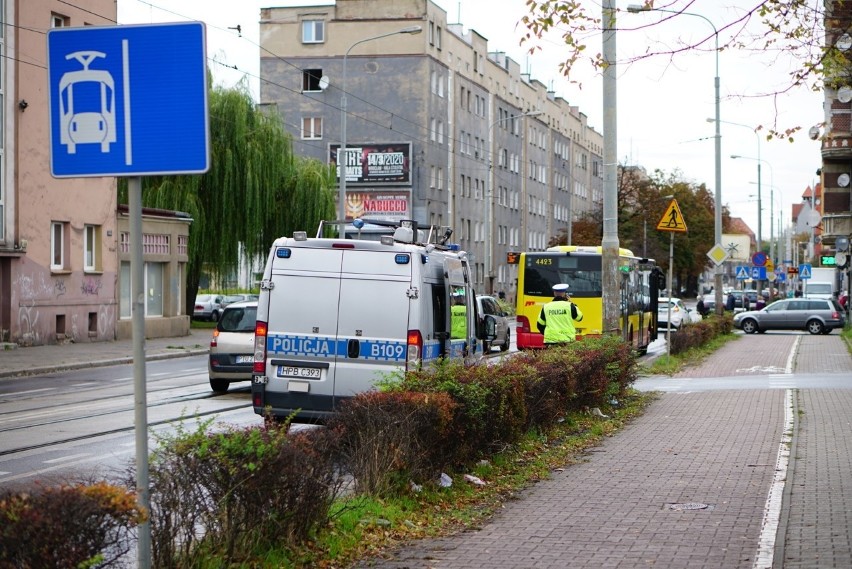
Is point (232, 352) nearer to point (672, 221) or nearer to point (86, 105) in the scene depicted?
point (672, 221)

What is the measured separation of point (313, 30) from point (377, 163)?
947cm

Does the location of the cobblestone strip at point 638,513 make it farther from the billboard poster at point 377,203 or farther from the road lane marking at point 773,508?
the billboard poster at point 377,203

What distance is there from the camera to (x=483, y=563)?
7359 millimetres

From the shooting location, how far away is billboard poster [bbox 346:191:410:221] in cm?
7475

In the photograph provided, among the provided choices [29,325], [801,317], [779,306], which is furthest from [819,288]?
[29,325]

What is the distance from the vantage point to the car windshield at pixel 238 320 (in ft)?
67.8

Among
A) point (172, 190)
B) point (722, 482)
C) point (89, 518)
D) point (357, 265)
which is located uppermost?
point (172, 190)

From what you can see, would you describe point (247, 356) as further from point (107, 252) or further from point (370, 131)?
point (370, 131)

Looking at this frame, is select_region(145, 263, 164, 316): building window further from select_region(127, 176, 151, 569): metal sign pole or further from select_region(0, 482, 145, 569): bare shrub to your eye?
select_region(0, 482, 145, 569): bare shrub

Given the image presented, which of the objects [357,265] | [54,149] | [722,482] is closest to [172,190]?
[357,265]

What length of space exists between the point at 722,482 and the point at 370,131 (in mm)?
65914

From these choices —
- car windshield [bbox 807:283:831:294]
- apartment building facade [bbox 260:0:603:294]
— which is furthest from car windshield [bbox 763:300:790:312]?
car windshield [bbox 807:283:831:294]

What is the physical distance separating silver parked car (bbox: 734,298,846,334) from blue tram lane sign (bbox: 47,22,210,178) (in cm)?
4866

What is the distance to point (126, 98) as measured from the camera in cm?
518
